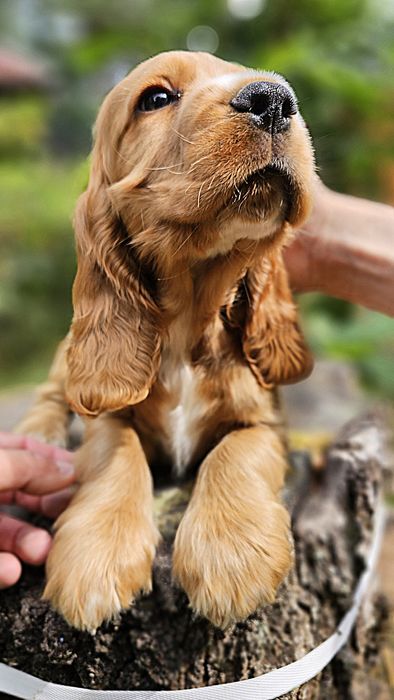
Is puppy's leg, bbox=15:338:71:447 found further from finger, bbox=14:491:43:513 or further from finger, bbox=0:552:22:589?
finger, bbox=0:552:22:589

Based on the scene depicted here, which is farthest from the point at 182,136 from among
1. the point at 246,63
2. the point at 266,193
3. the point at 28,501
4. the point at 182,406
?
the point at 246,63

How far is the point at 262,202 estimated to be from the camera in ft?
3.64

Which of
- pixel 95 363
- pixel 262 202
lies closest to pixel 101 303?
pixel 95 363

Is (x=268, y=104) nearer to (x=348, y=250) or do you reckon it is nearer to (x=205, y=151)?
(x=205, y=151)

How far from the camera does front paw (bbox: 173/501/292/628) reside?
118 centimetres

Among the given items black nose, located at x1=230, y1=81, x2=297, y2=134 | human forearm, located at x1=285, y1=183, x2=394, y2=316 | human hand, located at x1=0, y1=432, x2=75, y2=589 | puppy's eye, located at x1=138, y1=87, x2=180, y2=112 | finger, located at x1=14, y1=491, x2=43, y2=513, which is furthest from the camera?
human forearm, located at x1=285, y1=183, x2=394, y2=316

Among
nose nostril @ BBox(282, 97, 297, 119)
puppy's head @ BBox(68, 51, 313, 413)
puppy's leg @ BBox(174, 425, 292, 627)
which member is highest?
nose nostril @ BBox(282, 97, 297, 119)

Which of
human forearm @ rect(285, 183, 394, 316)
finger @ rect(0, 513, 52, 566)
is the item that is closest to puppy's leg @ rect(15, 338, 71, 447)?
finger @ rect(0, 513, 52, 566)

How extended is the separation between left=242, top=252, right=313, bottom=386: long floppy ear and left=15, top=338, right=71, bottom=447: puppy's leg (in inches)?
25.7

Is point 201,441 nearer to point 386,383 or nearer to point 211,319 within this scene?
point 211,319

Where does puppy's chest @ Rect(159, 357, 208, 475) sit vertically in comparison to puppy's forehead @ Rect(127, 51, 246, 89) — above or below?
below

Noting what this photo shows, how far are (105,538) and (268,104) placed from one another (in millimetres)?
829

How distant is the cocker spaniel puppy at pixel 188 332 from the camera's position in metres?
1.11

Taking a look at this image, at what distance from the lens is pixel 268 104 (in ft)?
3.41
